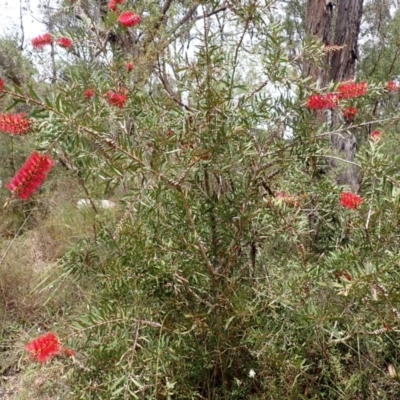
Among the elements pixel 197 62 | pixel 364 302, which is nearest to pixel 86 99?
pixel 197 62

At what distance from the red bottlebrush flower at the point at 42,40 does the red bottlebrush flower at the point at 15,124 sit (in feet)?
2.56

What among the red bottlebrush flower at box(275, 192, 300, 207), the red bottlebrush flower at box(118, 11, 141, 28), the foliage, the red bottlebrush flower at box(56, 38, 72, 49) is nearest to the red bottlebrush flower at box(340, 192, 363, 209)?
the foliage

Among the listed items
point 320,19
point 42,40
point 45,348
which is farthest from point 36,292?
point 320,19

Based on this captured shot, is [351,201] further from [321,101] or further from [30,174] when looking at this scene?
[30,174]

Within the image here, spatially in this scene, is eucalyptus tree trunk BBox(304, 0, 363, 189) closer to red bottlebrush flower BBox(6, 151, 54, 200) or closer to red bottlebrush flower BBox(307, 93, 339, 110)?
red bottlebrush flower BBox(307, 93, 339, 110)

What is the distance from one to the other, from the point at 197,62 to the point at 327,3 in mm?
1753

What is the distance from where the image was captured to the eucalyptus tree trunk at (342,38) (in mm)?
2602

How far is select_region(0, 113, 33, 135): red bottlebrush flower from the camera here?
895 millimetres

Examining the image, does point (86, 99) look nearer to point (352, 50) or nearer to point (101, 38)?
point (101, 38)

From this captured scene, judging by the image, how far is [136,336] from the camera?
3.54 ft

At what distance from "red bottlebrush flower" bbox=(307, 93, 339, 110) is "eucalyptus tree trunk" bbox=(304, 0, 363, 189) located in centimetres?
135

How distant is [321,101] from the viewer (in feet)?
3.78

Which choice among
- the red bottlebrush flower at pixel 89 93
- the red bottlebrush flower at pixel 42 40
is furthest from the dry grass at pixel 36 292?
the red bottlebrush flower at pixel 42 40

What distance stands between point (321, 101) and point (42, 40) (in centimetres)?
102
